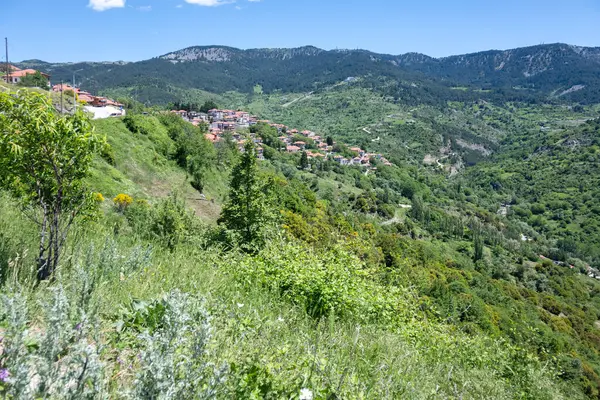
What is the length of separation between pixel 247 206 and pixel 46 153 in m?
10.9

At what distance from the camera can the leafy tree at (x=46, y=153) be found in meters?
Answer: 2.83

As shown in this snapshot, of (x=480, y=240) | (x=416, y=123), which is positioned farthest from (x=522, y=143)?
(x=480, y=240)

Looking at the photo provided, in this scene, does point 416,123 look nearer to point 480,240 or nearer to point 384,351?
point 480,240

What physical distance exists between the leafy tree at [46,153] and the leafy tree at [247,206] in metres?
9.73

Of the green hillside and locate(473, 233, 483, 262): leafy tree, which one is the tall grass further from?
locate(473, 233, 483, 262): leafy tree

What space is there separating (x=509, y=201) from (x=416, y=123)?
52.3m

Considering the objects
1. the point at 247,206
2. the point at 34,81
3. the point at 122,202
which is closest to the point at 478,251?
the point at 247,206

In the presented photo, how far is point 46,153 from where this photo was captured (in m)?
2.96

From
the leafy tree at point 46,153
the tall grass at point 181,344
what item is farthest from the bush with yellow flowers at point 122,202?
the leafy tree at point 46,153

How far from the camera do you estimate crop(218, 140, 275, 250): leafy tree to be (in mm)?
13438

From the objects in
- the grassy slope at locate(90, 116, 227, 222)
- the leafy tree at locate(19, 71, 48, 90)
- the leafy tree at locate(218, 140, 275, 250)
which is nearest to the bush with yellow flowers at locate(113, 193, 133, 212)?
the grassy slope at locate(90, 116, 227, 222)

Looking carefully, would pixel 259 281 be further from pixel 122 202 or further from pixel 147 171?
pixel 147 171

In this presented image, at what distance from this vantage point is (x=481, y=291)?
37.6 metres

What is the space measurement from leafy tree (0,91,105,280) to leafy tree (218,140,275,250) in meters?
9.73
